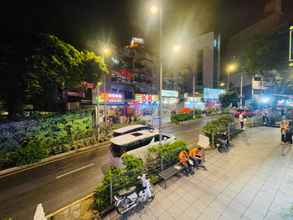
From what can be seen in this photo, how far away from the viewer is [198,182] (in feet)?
17.3

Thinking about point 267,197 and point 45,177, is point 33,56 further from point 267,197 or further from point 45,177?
point 267,197

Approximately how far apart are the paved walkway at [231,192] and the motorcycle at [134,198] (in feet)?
0.75

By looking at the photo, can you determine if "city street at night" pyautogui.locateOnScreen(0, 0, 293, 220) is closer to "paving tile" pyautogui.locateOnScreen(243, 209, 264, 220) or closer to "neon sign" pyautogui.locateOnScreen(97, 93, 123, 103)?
"paving tile" pyautogui.locateOnScreen(243, 209, 264, 220)

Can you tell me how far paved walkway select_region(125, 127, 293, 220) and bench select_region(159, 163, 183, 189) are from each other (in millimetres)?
270

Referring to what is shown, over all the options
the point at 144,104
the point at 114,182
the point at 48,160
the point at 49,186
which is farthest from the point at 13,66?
the point at 144,104

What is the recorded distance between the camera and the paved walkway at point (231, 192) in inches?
151

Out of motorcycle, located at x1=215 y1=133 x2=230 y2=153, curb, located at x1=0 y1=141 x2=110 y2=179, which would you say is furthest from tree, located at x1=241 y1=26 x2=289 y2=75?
curb, located at x1=0 y1=141 x2=110 y2=179

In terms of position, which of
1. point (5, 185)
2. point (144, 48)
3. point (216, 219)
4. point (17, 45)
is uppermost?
point (144, 48)

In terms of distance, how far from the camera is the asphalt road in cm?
464

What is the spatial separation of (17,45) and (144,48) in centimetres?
2512

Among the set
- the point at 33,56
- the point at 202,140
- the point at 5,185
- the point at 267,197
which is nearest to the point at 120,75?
the point at 33,56

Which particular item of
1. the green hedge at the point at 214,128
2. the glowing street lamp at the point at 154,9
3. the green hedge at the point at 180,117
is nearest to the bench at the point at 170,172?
the green hedge at the point at 214,128

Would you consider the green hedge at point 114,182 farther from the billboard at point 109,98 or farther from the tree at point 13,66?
the billboard at point 109,98

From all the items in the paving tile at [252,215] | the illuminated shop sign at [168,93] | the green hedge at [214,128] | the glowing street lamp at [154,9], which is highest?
the glowing street lamp at [154,9]
